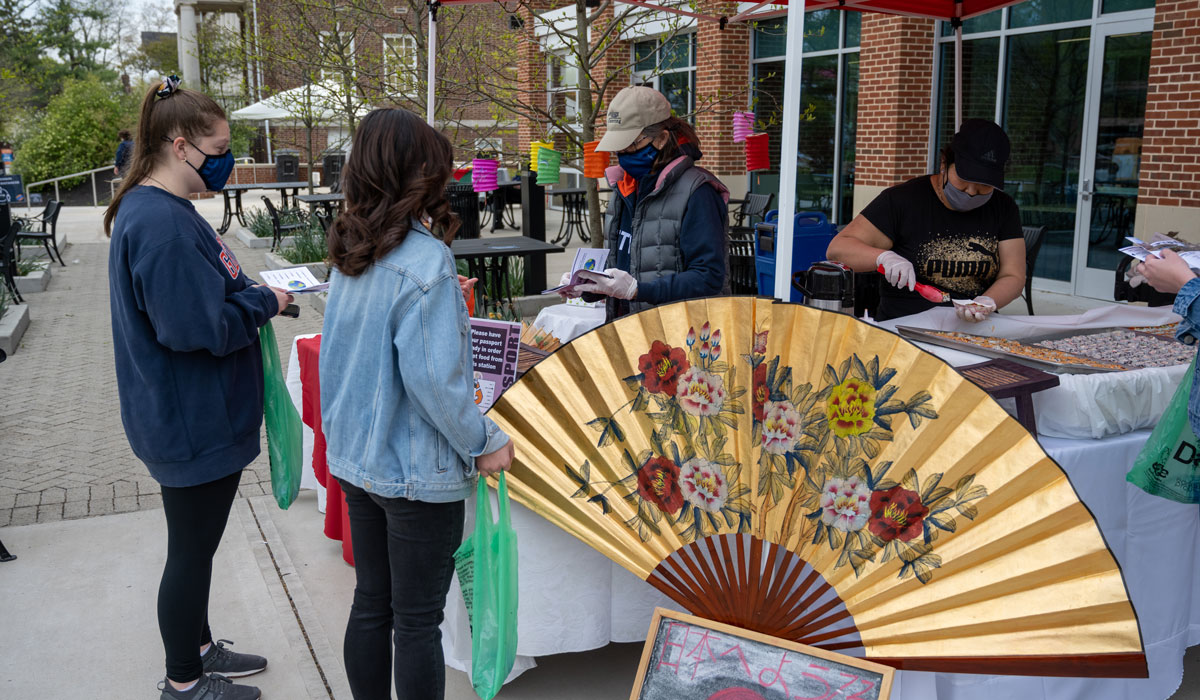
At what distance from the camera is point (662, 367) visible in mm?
2551

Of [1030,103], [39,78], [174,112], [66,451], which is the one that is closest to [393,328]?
[174,112]

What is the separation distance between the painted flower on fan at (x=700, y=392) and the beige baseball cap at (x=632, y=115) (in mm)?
1233

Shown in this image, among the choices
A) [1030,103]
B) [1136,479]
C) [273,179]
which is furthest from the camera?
[273,179]

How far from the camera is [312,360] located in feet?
14.0

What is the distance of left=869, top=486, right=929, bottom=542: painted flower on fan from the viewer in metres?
2.26

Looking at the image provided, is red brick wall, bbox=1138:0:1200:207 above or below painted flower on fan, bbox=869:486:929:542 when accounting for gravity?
above

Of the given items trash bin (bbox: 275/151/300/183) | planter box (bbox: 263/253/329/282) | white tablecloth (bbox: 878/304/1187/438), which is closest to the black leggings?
white tablecloth (bbox: 878/304/1187/438)

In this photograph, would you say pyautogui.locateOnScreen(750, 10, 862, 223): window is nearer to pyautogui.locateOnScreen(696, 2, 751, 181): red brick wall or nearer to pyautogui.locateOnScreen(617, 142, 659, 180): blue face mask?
pyautogui.locateOnScreen(696, 2, 751, 181): red brick wall

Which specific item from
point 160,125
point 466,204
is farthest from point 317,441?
point 466,204

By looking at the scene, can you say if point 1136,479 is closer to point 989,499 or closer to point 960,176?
point 989,499

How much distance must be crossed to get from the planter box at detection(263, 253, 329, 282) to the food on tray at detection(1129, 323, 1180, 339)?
9.55m

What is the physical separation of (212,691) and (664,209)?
2176 millimetres

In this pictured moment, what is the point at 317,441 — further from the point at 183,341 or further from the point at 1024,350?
the point at 1024,350

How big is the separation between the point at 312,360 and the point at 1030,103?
29.3ft
